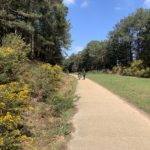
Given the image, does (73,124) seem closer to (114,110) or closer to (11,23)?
(114,110)

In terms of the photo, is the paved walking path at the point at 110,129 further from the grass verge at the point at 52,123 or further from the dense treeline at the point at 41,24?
the dense treeline at the point at 41,24

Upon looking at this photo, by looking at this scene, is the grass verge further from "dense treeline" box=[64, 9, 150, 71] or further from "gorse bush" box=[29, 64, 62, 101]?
"dense treeline" box=[64, 9, 150, 71]

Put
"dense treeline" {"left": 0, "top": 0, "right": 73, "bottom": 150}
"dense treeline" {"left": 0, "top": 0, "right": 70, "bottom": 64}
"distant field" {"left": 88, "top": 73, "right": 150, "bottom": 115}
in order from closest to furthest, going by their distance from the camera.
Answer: "dense treeline" {"left": 0, "top": 0, "right": 73, "bottom": 150}, "distant field" {"left": 88, "top": 73, "right": 150, "bottom": 115}, "dense treeline" {"left": 0, "top": 0, "right": 70, "bottom": 64}

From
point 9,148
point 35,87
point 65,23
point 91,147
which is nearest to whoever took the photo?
point 9,148

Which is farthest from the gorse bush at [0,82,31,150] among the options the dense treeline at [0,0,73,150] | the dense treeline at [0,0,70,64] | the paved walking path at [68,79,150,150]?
the dense treeline at [0,0,70,64]

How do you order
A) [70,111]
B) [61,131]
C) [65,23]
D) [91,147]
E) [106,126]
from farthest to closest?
[65,23] < [70,111] < [106,126] < [61,131] < [91,147]

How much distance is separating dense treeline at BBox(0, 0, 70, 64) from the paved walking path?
1459cm

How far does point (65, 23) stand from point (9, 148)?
4033 centimetres

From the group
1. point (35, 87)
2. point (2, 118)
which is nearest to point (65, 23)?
point (35, 87)

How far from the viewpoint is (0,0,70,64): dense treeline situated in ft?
83.9

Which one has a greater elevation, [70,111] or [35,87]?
[35,87]

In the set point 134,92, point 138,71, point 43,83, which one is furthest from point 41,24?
point 43,83

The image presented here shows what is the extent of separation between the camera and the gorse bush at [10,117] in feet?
18.9

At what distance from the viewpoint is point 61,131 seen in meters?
8.49
